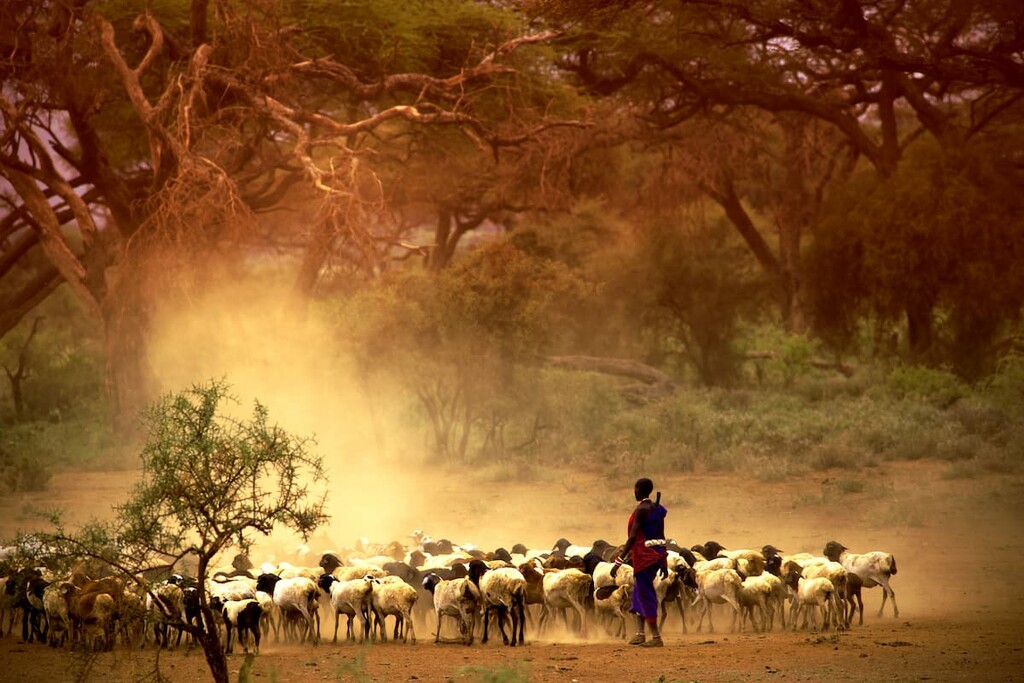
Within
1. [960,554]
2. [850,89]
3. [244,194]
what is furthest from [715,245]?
[960,554]

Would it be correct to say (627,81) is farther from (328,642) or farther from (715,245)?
(328,642)

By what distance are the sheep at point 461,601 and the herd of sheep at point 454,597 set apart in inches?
0.4

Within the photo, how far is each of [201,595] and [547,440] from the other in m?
14.8

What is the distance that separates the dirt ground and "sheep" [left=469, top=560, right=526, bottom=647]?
253 mm

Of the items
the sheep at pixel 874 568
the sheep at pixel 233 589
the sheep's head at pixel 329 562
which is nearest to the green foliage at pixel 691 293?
the sheep at pixel 874 568

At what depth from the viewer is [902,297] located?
1124 inches

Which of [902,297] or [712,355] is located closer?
[902,297]

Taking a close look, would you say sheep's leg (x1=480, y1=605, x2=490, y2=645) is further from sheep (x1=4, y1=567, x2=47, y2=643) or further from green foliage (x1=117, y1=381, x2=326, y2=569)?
sheep (x1=4, y1=567, x2=47, y2=643)

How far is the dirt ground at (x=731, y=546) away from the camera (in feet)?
30.3

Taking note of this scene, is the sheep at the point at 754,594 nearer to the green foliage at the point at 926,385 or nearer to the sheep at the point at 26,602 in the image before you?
the sheep at the point at 26,602

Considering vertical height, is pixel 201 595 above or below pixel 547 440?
below

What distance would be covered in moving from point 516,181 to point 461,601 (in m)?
21.9

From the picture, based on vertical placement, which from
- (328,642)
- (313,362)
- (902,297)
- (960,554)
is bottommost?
(328,642)

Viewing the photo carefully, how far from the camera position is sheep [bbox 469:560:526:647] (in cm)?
1042
